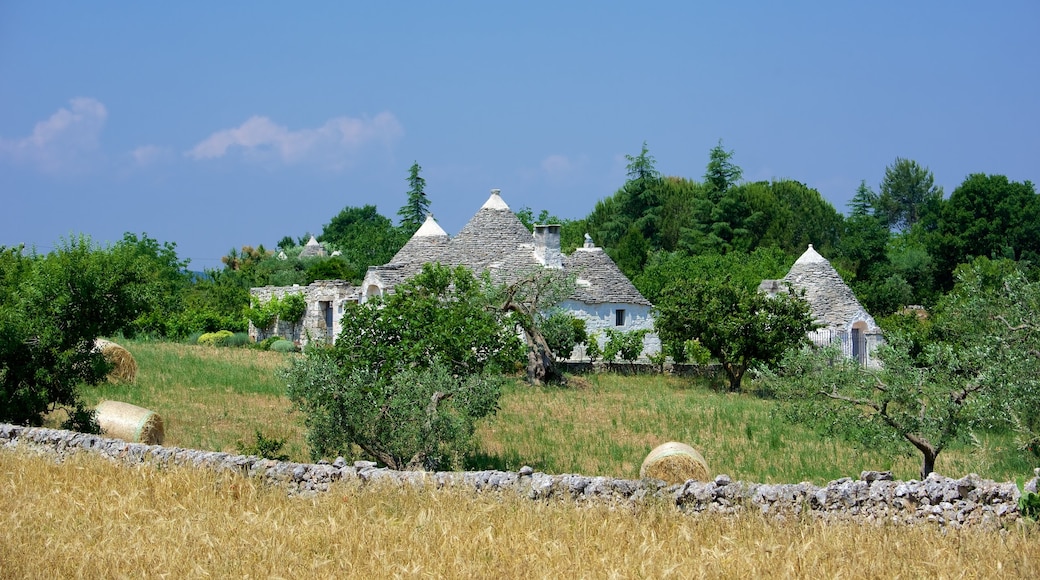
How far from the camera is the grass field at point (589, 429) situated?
19.0m

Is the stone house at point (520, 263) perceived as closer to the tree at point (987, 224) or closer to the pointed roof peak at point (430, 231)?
the pointed roof peak at point (430, 231)

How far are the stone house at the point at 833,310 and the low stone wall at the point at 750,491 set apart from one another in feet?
97.9

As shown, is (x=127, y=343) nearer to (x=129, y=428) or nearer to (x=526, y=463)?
(x=129, y=428)

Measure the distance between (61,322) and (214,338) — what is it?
26.2 m

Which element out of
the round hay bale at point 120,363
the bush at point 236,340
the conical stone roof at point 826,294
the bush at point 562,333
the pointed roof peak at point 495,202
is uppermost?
the pointed roof peak at point 495,202

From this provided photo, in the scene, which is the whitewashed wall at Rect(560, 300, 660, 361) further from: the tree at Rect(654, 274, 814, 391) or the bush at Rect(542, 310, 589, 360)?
the tree at Rect(654, 274, 814, 391)

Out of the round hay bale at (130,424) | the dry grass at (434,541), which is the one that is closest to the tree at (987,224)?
the round hay bale at (130,424)

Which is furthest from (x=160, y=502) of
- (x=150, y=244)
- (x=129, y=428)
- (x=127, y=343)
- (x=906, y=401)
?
(x=150, y=244)

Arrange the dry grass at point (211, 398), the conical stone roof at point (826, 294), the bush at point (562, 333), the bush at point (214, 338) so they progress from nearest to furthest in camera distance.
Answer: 1. the dry grass at point (211, 398)
2. the bush at point (562, 333)
3. the conical stone roof at point (826, 294)
4. the bush at point (214, 338)

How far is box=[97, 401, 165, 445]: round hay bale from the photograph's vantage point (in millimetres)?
18844

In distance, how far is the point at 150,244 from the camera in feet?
202

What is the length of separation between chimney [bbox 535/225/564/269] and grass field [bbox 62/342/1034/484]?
416 inches

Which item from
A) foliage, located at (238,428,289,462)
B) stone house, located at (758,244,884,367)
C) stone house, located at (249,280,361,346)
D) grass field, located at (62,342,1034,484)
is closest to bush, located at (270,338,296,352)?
stone house, located at (249,280,361,346)

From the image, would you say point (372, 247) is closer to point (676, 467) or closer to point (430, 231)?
point (430, 231)
